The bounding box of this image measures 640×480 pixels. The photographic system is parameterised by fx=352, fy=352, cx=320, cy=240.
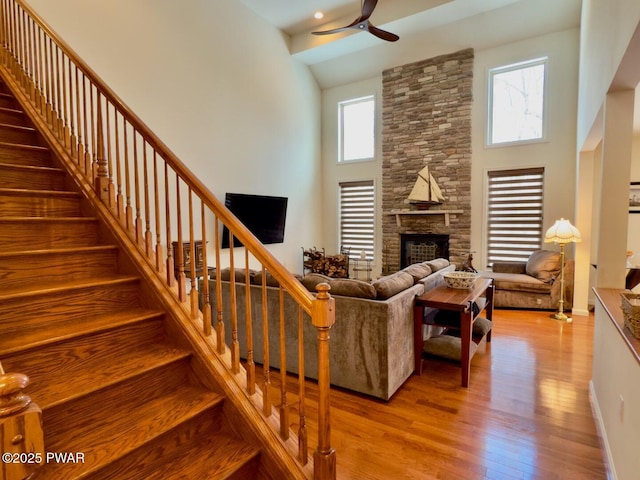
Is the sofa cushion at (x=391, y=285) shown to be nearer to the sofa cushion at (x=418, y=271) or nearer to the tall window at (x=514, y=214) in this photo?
the sofa cushion at (x=418, y=271)

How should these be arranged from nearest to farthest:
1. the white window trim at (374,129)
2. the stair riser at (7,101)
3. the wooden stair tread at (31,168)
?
the wooden stair tread at (31,168), the stair riser at (7,101), the white window trim at (374,129)

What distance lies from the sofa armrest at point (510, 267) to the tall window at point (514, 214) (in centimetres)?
29

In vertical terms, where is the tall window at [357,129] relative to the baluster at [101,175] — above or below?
above

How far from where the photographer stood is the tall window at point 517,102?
236 inches

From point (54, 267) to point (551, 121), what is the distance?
22.7 ft

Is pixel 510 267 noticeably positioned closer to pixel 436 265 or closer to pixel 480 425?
pixel 436 265

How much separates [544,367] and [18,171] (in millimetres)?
4679

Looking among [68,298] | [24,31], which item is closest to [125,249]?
[68,298]

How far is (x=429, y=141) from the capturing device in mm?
6906

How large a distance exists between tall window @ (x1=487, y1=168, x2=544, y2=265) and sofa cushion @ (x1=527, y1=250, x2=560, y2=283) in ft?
1.79

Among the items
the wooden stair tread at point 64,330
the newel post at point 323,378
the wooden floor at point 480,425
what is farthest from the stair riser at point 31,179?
the wooden floor at point 480,425

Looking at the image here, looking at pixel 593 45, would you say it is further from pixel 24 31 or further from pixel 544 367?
pixel 24 31

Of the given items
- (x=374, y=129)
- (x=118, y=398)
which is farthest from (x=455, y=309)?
(x=374, y=129)

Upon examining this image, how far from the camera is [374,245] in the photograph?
7.68 metres
